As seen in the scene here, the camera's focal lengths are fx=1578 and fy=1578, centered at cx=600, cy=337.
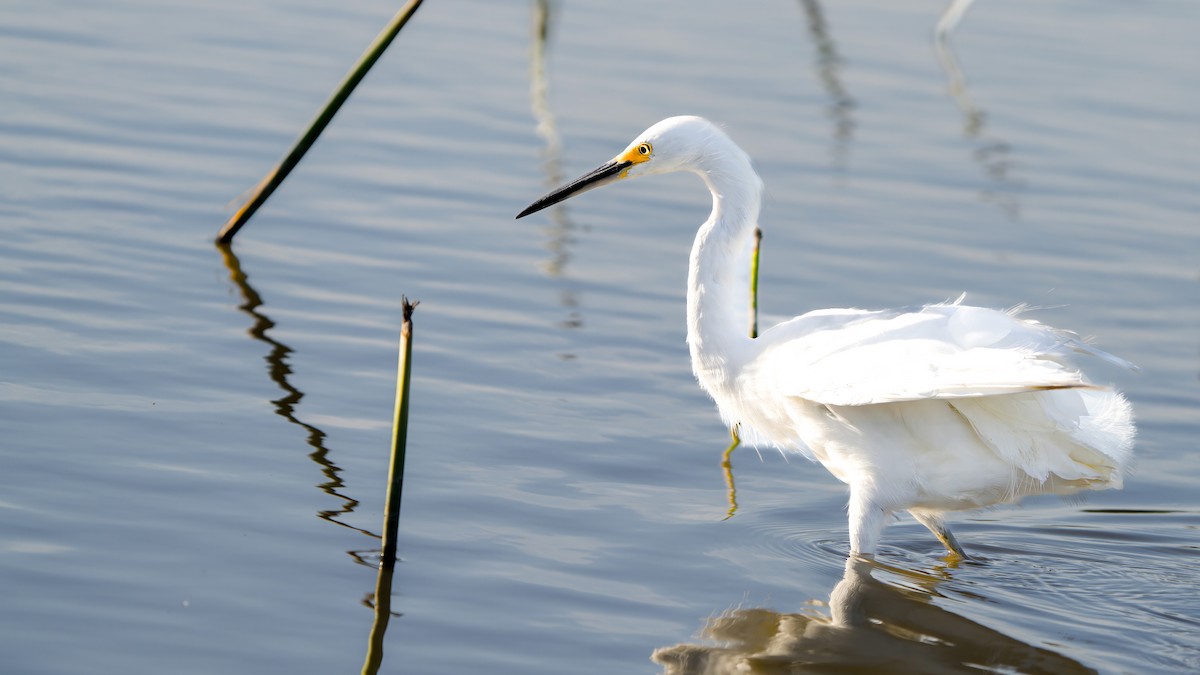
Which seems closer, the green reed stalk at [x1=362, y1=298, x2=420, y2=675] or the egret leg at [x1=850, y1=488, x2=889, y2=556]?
the green reed stalk at [x1=362, y1=298, x2=420, y2=675]

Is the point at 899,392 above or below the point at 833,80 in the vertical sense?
below

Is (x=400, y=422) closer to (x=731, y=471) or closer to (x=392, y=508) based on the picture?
(x=392, y=508)

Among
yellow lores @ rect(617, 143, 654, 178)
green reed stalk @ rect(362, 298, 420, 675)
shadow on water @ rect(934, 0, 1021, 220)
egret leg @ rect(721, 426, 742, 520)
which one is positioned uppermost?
shadow on water @ rect(934, 0, 1021, 220)

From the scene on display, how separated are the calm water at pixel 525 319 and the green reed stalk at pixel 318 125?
244 millimetres

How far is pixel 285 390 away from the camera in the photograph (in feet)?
23.1

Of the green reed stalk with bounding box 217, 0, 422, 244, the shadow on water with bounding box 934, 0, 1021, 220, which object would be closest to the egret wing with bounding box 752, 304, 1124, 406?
the green reed stalk with bounding box 217, 0, 422, 244

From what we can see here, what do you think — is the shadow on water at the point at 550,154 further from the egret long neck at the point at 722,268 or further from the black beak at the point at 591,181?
the egret long neck at the point at 722,268

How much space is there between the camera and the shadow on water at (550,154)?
8.63 metres

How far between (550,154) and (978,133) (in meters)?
3.47

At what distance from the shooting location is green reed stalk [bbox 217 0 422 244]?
24.6 ft

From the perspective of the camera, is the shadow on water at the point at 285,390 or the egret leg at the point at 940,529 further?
the egret leg at the point at 940,529

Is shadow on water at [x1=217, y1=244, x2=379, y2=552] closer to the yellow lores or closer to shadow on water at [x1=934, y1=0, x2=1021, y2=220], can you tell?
the yellow lores

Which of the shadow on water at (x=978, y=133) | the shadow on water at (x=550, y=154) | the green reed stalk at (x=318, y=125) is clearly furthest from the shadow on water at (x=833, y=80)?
the green reed stalk at (x=318, y=125)

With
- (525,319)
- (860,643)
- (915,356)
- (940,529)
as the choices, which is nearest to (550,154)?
(525,319)
